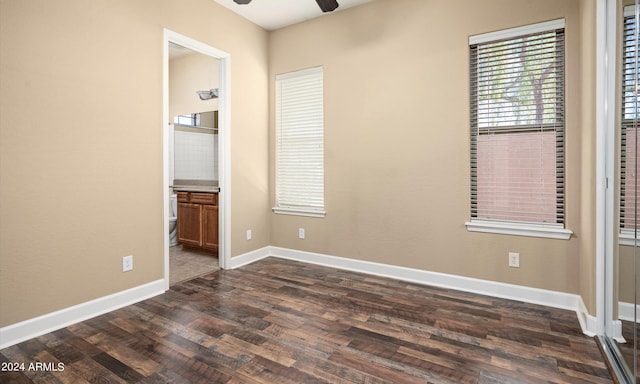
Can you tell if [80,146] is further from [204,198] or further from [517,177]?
[517,177]

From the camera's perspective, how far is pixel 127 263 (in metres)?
2.81

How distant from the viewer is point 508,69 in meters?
2.89

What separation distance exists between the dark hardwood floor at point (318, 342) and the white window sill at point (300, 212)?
3.54ft

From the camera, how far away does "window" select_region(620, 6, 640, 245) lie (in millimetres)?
1734

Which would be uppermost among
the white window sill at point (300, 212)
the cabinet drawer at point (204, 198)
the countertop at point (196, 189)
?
the countertop at point (196, 189)

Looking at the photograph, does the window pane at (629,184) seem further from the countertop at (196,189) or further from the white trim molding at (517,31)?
the countertop at (196,189)

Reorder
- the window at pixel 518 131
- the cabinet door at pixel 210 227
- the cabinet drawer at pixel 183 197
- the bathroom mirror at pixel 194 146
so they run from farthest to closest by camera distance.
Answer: the bathroom mirror at pixel 194 146 → the cabinet drawer at pixel 183 197 → the cabinet door at pixel 210 227 → the window at pixel 518 131

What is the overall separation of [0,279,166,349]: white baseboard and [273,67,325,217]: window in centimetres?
178

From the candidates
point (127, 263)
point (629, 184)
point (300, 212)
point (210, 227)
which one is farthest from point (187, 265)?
point (629, 184)

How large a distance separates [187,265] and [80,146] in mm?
1903

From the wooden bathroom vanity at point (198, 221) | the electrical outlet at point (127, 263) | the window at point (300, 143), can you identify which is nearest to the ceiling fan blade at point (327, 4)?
the window at point (300, 143)

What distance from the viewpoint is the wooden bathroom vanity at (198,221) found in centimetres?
425

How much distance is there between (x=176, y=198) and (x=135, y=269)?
2210 millimetres

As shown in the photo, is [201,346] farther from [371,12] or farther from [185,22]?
[371,12]
